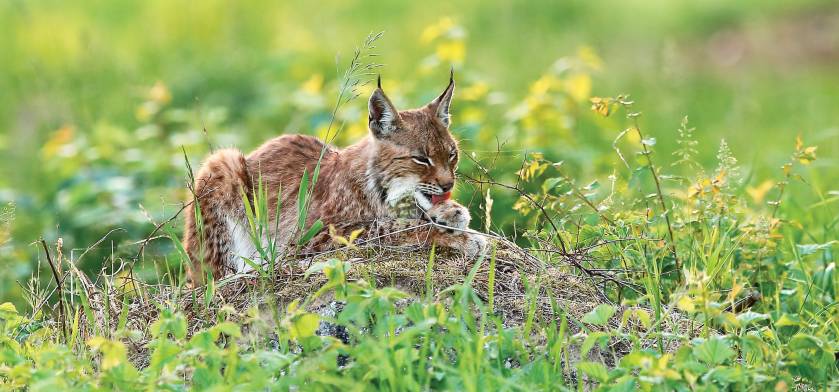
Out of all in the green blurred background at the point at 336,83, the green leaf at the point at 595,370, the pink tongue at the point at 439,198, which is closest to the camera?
the green leaf at the point at 595,370

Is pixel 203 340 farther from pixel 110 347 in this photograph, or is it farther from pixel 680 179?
pixel 680 179

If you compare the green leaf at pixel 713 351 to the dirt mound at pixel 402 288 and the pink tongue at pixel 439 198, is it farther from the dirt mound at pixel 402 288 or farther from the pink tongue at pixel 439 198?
the pink tongue at pixel 439 198

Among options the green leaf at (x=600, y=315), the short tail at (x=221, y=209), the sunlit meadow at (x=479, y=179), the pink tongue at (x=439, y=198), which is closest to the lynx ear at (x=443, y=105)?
the sunlit meadow at (x=479, y=179)

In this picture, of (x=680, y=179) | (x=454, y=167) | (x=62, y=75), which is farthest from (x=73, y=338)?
(x=62, y=75)

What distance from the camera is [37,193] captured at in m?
8.99

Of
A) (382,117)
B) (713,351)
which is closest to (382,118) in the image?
(382,117)

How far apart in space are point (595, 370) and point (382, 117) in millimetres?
1926

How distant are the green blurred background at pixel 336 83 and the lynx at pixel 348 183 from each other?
88 centimetres

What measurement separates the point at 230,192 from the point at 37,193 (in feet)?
13.9

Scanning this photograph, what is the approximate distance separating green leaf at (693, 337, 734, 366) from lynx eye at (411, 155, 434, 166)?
71.2 inches

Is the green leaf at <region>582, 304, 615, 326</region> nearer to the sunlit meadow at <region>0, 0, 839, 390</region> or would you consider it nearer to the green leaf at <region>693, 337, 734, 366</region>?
the sunlit meadow at <region>0, 0, 839, 390</region>

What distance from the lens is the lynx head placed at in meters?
5.14

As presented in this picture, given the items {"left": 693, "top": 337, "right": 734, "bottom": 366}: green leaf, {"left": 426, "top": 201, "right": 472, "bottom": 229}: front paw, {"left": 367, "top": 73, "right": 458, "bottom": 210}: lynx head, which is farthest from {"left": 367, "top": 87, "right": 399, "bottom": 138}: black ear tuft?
{"left": 693, "top": 337, "right": 734, "bottom": 366}: green leaf

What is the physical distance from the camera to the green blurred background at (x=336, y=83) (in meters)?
7.83
